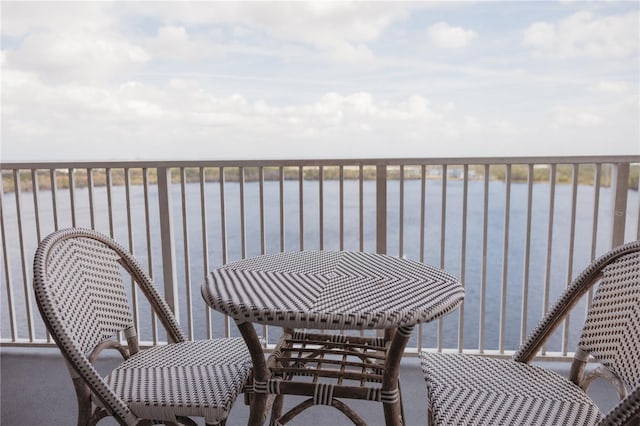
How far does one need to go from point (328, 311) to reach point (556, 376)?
3.02 ft

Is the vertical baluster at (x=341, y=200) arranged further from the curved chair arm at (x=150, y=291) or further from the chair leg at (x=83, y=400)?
the chair leg at (x=83, y=400)

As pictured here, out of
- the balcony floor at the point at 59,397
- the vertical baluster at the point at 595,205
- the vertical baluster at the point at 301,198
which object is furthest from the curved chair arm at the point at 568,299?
the vertical baluster at the point at 301,198

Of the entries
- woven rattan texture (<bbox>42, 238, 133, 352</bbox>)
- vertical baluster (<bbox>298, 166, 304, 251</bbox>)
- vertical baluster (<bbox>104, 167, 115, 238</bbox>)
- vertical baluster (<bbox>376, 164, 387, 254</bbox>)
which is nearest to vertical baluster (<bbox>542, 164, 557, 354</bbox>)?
vertical baluster (<bbox>376, 164, 387, 254</bbox>)

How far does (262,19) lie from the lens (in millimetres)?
5297

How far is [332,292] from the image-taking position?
1.37 metres

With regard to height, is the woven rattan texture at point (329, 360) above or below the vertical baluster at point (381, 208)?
below

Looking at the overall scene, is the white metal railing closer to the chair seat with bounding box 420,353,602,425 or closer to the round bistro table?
the round bistro table

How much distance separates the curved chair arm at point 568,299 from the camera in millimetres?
1521

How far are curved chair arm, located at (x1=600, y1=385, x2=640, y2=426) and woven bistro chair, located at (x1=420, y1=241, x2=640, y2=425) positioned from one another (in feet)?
0.61

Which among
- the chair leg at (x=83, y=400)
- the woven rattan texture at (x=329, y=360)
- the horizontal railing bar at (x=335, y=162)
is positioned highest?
the horizontal railing bar at (x=335, y=162)

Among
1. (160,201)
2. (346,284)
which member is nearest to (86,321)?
(346,284)

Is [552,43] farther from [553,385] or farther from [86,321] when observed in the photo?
[86,321]

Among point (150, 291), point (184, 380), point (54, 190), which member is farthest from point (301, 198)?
point (54, 190)

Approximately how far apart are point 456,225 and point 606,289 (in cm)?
581
